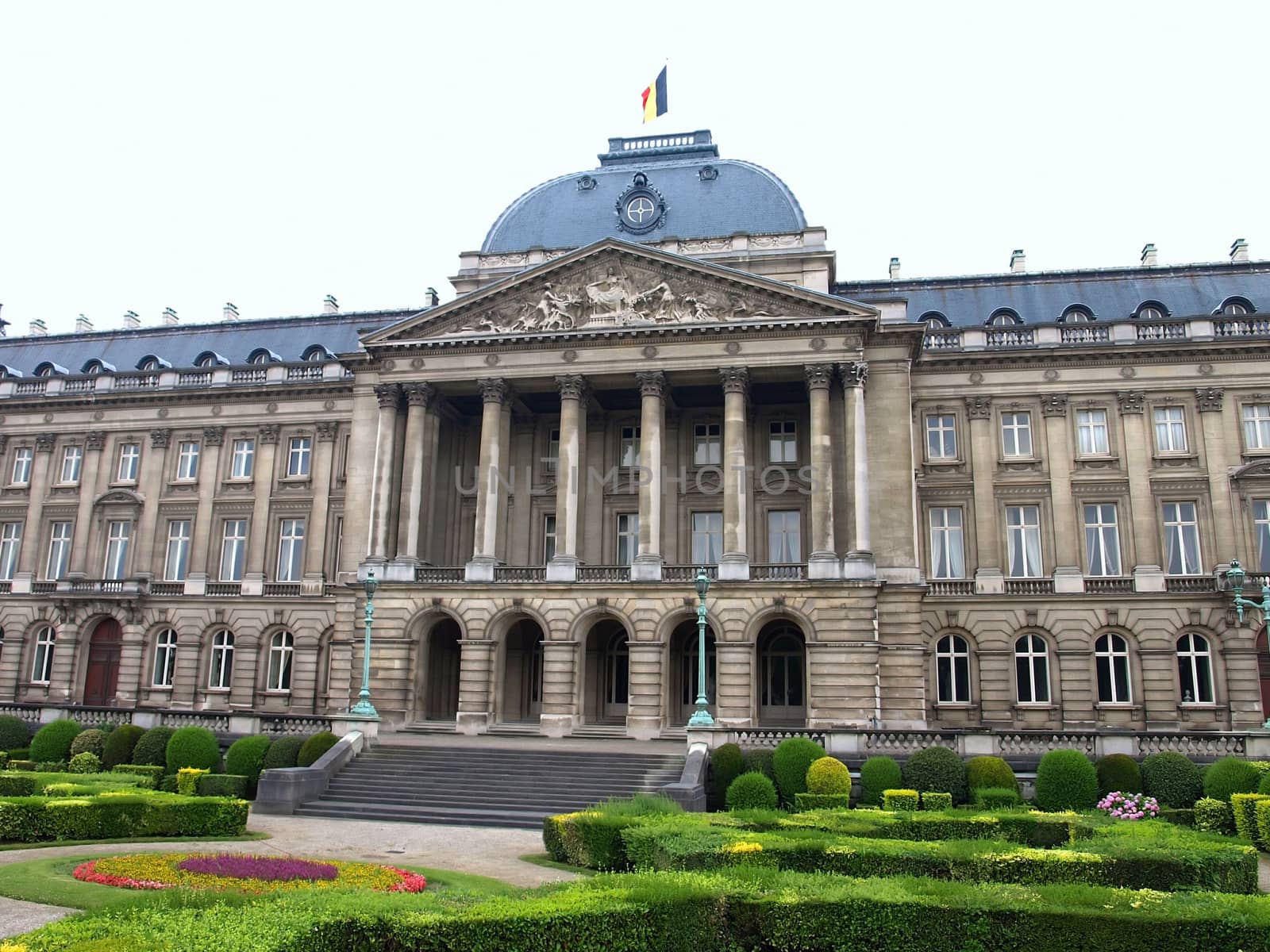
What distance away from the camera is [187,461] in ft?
191

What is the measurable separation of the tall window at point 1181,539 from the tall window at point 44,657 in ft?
176

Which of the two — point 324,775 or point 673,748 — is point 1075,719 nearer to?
point 673,748

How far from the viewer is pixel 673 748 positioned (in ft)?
126

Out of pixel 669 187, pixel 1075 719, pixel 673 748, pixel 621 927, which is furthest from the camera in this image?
pixel 669 187

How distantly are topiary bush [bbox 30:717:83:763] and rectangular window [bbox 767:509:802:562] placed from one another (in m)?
27.9

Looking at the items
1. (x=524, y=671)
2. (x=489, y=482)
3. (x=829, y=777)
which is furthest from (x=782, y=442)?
(x=829, y=777)

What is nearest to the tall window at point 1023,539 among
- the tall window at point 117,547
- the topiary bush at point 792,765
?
the topiary bush at point 792,765

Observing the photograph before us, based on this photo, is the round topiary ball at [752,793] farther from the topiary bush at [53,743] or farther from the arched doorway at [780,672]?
the topiary bush at [53,743]

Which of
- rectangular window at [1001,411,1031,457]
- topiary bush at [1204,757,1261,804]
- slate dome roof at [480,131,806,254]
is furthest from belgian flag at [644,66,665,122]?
topiary bush at [1204,757,1261,804]

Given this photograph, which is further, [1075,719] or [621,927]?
[1075,719]

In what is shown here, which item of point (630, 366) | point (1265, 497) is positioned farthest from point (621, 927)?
point (1265, 497)

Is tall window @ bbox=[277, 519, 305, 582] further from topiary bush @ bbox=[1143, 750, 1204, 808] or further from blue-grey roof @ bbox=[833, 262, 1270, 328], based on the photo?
topiary bush @ bbox=[1143, 750, 1204, 808]

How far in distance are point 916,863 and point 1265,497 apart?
122ft

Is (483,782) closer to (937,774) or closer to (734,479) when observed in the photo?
(937,774)
